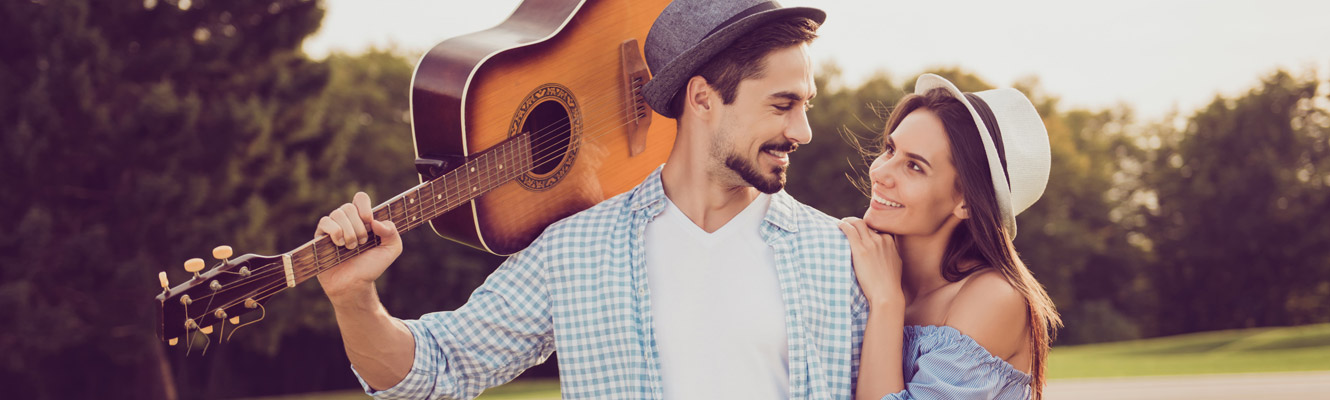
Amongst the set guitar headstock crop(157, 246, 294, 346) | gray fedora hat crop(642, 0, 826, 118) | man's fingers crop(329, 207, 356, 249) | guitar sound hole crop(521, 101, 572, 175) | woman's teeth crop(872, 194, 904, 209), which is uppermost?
gray fedora hat crop(642, 0, 826, 118)

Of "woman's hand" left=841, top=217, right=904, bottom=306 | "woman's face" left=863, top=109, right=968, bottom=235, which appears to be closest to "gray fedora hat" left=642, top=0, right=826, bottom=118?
"woman's face" left=863, top=109, right=968, bottom=235

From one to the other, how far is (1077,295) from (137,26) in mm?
38849

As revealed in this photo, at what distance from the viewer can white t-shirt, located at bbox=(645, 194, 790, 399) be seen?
9.93ft

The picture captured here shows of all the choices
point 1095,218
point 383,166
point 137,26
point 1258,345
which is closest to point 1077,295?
point 1095,218

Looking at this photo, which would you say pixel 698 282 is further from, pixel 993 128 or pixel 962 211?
pixel 993 128

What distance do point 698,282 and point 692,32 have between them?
0.73 meters

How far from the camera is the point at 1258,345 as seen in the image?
74.7 ft

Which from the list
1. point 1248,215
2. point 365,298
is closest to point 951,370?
point 365,298

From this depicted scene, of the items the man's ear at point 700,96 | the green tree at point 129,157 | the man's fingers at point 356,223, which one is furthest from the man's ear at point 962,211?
the green tree at point 129,157

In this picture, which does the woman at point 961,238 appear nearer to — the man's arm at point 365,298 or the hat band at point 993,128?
the hat band at point 993,128

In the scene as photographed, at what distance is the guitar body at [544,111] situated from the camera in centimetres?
299

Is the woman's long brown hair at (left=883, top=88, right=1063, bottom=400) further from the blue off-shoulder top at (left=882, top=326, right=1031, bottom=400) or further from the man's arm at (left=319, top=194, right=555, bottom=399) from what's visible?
the man's arm at (left=319, top=194, right=555, bottom=399)

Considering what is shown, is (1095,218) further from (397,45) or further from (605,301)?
(605,301)

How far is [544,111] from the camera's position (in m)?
3.28
